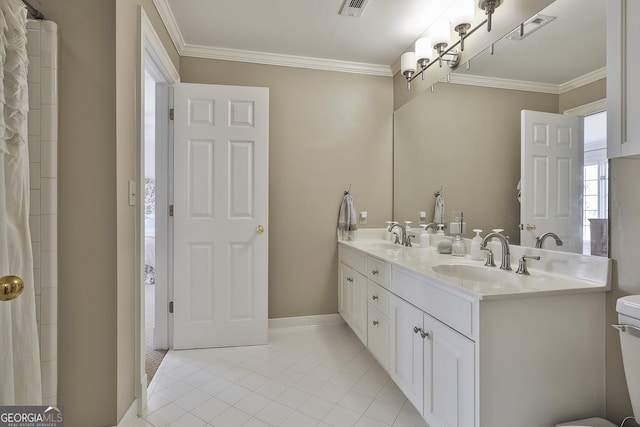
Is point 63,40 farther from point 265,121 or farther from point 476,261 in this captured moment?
point 476,261

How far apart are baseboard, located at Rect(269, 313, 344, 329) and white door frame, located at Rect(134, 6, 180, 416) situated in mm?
921

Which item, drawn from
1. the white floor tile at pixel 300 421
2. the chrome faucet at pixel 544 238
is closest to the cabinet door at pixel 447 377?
the white floor tile at pixel 300 421

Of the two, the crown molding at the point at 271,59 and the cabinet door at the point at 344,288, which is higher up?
the crown molding at the point at 271,59

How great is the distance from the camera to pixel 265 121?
255cm

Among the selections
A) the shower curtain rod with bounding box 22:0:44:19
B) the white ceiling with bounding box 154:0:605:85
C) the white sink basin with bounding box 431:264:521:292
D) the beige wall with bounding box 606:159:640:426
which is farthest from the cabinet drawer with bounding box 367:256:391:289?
the shower curtain rod with bounding box 22:0:44:19

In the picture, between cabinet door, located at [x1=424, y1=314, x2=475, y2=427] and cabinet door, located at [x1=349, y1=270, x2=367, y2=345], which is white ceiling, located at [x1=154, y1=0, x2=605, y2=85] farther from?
cabinet door, located at [x1=349, y1=270, x2=367, y2=345]

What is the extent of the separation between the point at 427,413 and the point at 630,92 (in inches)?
59.5

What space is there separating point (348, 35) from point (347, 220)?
5.09 ft

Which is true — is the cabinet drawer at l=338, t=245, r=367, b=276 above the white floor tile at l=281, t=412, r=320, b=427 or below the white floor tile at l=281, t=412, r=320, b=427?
above

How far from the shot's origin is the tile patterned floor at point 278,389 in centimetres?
168

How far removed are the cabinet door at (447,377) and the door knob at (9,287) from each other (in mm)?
1494

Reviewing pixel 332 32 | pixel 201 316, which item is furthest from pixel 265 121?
pixel 201 316

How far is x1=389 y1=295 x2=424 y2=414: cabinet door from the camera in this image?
Answer: 1.55m

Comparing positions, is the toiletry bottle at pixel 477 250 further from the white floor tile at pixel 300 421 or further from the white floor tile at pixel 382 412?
the white floor tile at pixel 300 421
